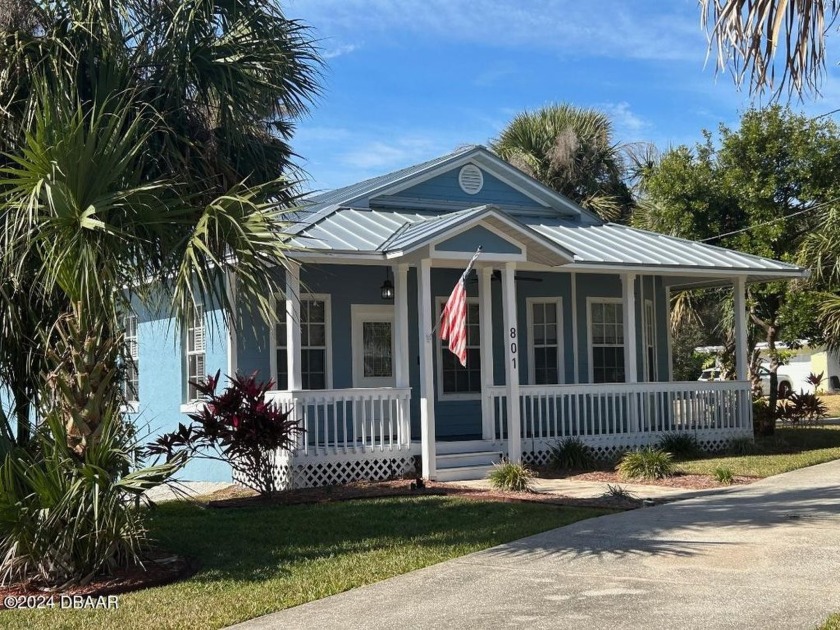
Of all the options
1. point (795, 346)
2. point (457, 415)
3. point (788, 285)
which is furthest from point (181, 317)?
point (795, 346)

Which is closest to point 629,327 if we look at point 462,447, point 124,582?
point 462,447

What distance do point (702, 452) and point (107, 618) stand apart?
12.7 meters

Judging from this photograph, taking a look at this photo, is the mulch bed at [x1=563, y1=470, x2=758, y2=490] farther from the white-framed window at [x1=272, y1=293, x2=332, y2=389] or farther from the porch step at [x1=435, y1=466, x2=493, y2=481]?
the white-framed window at [x1=272, y1=293, x2=332, y2=389]

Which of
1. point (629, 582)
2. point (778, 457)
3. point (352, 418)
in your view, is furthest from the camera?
point (778, 457)

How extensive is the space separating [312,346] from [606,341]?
19.2 feet

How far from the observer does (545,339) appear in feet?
59.6

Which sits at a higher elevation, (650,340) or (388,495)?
(650,340)

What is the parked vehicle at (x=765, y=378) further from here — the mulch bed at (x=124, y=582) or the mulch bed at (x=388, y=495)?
the mulch bed at (x=124, y=582)

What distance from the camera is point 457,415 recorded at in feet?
56.0

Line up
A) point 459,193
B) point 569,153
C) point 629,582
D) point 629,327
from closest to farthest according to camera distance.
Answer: point 629,582, point 629,327, point 459,193, point 569,153

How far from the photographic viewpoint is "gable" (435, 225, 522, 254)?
47.4 feet

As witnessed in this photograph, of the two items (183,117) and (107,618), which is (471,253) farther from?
(107,618)

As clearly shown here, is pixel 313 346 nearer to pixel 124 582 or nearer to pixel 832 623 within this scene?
pixel 124 582

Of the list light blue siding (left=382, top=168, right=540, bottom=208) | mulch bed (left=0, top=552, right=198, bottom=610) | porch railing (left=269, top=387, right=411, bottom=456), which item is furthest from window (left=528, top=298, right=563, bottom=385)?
mulch bed (left=0, top=552, right=198, bottom=610)
